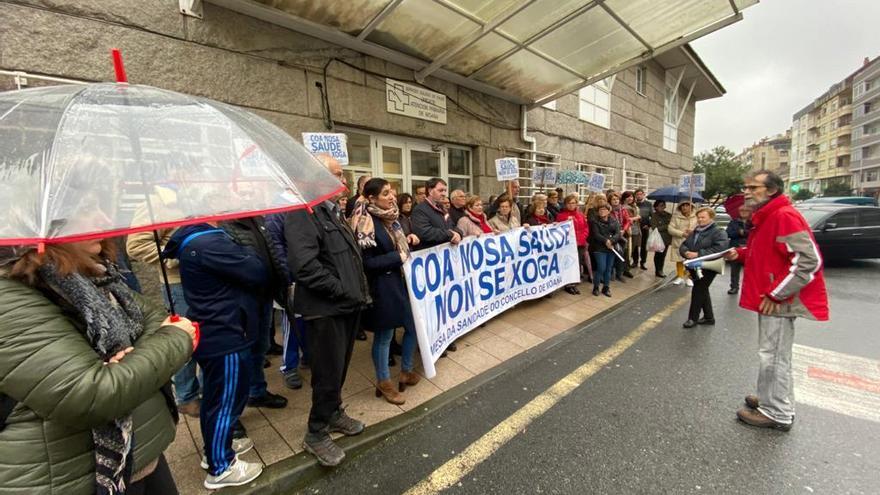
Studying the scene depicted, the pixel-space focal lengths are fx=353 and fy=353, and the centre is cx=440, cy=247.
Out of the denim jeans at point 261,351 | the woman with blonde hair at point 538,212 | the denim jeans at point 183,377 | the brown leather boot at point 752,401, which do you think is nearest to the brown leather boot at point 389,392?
the denim jeans at point 261,351

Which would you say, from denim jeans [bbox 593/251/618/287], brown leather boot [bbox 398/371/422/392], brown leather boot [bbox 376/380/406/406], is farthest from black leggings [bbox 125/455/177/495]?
denim jeans [bbox 593/251/618/287]

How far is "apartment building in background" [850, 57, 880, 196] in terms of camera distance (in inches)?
1644

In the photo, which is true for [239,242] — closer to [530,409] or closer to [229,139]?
[229,139]

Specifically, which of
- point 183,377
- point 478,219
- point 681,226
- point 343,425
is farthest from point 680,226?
point 183,377

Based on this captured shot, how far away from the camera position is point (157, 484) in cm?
134

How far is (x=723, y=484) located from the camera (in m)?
2.03

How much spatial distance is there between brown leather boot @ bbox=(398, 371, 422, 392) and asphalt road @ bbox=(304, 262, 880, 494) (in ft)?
1.38

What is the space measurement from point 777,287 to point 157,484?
3633 millimetres

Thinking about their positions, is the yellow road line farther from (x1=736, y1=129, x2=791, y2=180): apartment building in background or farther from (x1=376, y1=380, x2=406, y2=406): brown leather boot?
(x1=736, y1=129, x2=791, y2=180): apartment building in background

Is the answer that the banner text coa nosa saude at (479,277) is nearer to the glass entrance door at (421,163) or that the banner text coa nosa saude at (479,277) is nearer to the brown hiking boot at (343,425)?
the brown hiking boot at (343,425)

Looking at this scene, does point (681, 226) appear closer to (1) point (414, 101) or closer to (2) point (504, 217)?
(2) point (504, 217)

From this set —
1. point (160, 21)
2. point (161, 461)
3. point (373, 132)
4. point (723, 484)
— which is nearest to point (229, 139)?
point (161, 461)

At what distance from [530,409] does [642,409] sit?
34.4 inches

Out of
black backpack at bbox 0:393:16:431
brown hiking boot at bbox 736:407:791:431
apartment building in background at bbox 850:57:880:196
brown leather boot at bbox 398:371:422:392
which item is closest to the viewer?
black backpack at bbox 0:393:16:431
